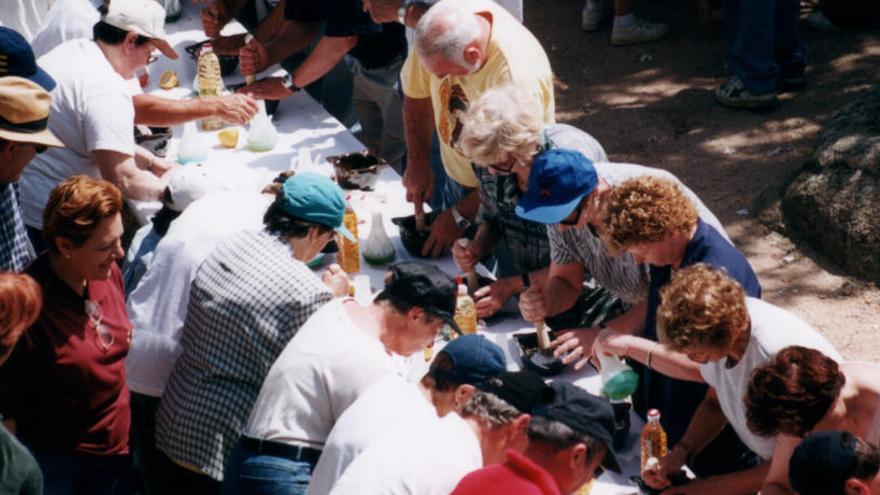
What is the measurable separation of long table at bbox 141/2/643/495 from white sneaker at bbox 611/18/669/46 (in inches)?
138

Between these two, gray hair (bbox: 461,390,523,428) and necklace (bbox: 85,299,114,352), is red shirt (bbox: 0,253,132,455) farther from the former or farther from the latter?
gray hair (bbox: 461,390,523,428)

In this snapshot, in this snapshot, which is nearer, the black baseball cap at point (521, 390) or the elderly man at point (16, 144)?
the black baseball cap at point (521, 390)

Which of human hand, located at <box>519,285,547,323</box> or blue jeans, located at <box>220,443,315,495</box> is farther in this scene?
human hand, located at <box>519,285,547,323</box>

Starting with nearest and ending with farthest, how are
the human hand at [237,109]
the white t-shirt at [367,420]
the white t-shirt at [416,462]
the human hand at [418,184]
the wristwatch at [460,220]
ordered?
the white t-shirt at [416,462] → the white t-shirt at [367,420] → the wristwatch at [460,220] → the human hand at [418,184] → the human hand at [237,109]

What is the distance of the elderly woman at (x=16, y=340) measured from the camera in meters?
2.96

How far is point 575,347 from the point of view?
3.90 metres

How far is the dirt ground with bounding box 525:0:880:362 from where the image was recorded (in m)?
6.20

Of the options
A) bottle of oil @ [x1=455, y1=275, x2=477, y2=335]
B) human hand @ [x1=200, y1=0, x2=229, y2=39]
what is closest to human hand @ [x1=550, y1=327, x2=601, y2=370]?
bottle of oil @ [x1=455, y1=275, x2=477, y2=335]

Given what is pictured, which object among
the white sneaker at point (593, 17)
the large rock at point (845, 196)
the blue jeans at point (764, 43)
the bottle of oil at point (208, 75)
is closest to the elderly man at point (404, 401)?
the bottle of oil at point (208, 75)

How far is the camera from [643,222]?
3516 millimetres

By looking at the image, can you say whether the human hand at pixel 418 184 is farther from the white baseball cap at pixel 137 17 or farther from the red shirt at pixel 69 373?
the red shirt at pixel 69 373

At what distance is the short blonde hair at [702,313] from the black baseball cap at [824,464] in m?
0.49

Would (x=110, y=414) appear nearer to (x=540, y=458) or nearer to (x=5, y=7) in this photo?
(x=540, y=458)

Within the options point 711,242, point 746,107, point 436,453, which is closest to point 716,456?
point 711,242
